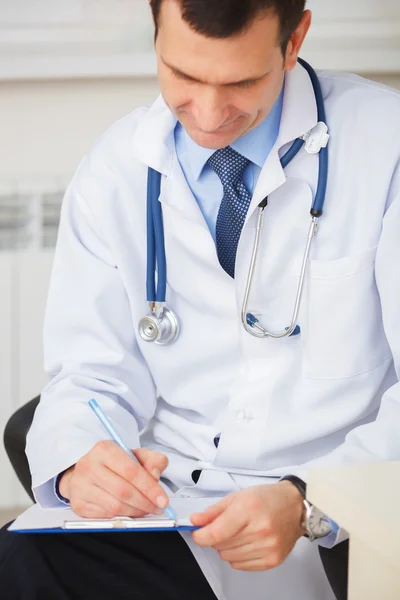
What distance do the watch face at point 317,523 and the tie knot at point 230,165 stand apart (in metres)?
0.48

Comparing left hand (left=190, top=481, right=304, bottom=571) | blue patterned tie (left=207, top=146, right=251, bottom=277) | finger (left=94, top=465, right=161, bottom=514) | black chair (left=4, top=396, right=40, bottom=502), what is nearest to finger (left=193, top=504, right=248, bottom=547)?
left hand (left=190, top=481, right=304, bottom=571)

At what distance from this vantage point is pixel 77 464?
1.19 metres

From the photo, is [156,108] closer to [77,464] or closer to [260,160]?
[260,160]

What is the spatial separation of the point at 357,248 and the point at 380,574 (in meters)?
0.59

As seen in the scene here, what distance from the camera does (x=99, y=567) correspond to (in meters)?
1.14

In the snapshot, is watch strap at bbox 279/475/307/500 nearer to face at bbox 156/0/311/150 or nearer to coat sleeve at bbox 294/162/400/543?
coat sleeve at bbox 294/162/400/543

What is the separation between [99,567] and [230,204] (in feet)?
1.72

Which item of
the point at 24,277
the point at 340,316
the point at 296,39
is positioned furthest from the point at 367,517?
the point at 24,277

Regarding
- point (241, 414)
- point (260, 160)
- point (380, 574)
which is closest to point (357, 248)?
point (260, 160)

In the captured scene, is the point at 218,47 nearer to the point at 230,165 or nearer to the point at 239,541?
the point at 230,165

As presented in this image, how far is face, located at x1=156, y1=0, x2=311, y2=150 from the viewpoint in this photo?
104 centimetres

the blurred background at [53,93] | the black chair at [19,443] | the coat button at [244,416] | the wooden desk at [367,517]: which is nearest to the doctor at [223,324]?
the coat button at [244,416]

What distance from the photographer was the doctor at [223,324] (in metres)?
1.09

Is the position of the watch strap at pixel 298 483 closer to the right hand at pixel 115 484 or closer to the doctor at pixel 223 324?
the doctor at pixel 223 324
